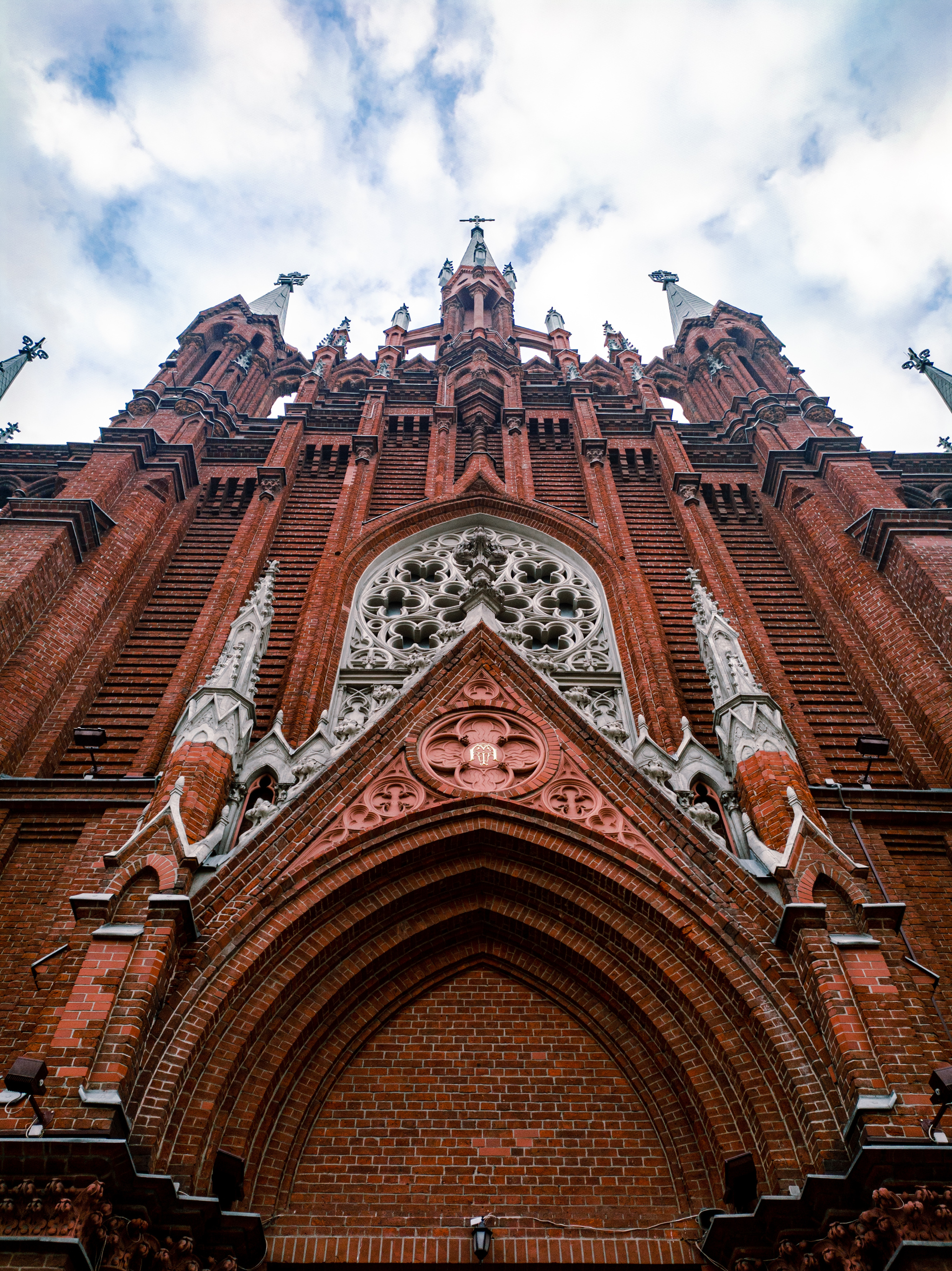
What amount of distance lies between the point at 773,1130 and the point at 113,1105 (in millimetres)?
4874

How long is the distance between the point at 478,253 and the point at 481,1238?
106ft

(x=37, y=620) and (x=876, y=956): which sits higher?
(x=37, y=620)

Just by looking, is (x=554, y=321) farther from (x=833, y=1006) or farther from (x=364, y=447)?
(x=833, y=1006)

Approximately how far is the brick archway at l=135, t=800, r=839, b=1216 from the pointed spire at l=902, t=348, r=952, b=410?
16.3 meters

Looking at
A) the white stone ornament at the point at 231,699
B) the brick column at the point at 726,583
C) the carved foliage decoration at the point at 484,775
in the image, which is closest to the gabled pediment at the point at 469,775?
the carved foliage decoration at the point at 484,775

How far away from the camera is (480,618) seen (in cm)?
1280

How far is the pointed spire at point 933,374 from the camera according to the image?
21.2m

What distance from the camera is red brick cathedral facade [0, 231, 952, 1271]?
7203 mm

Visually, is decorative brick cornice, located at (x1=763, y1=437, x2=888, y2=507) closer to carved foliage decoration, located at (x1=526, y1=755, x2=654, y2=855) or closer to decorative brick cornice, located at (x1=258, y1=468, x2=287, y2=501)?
decorative brick cornice, located at (x1=258, y1=468, x2=287, y2=501)

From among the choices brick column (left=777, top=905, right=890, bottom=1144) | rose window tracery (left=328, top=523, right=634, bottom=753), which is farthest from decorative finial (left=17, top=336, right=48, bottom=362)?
brick column (left=777, top=905, right=890, bottom=1144)

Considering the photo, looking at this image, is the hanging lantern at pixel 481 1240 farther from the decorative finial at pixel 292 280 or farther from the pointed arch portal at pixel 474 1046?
the decorative finial at pixel 292 280

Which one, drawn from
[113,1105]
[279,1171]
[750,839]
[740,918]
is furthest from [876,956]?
[113,1105]

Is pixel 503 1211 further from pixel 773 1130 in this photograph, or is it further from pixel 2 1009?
pixel 2 1009

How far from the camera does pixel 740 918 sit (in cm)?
877
